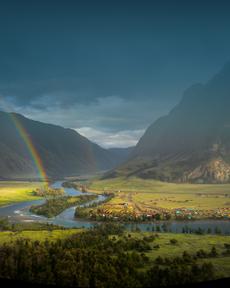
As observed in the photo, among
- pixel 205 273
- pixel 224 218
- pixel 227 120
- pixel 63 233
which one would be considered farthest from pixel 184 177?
pixel 205 273

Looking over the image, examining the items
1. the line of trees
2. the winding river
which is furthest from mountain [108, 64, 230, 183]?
the line of trees

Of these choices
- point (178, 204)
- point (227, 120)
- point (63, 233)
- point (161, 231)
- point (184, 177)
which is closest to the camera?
point (63, 233)

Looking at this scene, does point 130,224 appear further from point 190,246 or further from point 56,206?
point 56,206

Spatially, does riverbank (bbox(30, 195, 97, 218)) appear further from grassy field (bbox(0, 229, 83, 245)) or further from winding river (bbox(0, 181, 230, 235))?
grassy field (bbox(0, 229, 83, 245))

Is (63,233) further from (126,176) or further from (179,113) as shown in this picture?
(179,113)

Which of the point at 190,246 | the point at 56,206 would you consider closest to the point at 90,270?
the point at 190,246

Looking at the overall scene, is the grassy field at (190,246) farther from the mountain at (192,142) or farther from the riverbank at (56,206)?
the mountain at (192,142)

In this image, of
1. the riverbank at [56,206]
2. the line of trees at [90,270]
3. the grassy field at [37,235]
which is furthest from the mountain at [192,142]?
the line of trees at [90,270]

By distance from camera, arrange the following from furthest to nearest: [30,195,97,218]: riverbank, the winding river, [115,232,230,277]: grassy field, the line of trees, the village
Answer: [30,195,97,218]: riverbank → the village → the winding river → [115,232,230,277]: grassy field → the line of trees
